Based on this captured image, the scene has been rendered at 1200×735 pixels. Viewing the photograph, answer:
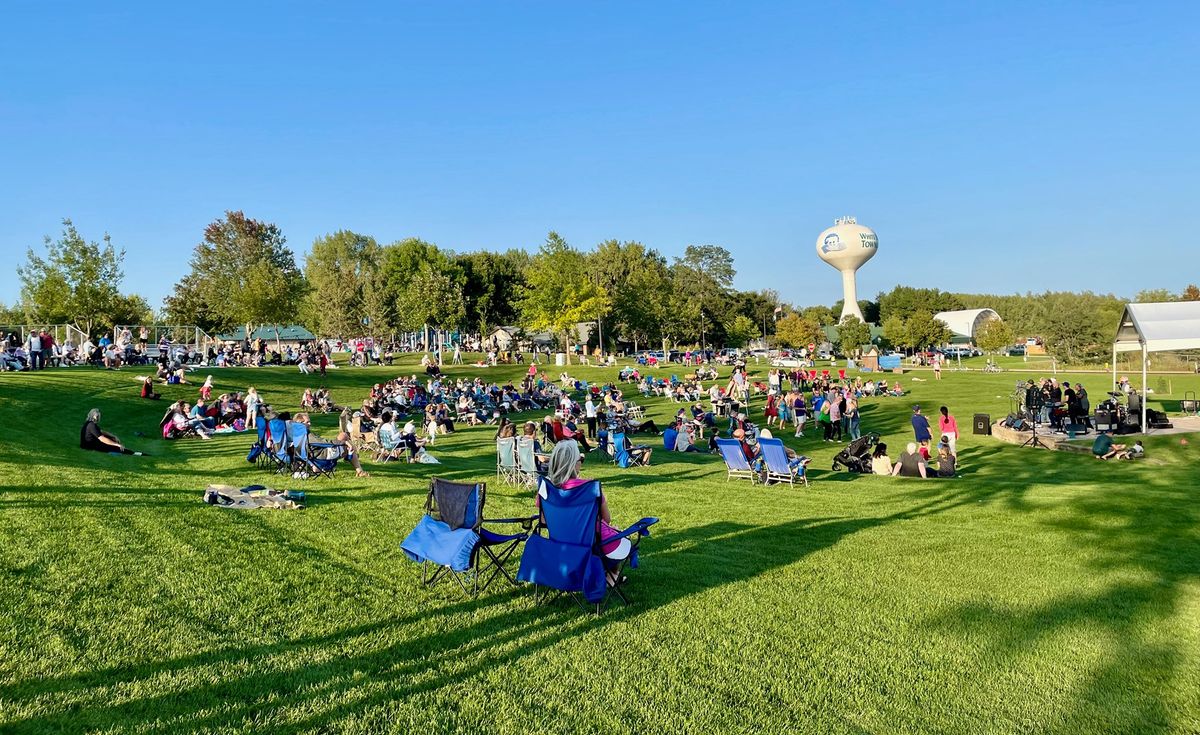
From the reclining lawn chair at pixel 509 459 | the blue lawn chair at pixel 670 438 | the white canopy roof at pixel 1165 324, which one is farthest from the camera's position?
the white canopy roof at pixel 1165 324

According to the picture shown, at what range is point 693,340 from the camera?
8556 cm

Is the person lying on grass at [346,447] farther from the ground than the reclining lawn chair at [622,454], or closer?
farther from the ground

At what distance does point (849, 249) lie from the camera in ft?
319

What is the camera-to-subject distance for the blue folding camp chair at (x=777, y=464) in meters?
13.2

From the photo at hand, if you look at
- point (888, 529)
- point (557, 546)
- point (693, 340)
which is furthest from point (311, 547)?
point (693, 340)

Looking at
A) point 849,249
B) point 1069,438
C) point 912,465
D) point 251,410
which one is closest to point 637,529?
point 912,465

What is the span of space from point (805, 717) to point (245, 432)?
18696mm

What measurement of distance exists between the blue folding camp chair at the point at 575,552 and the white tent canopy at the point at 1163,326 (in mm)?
19557

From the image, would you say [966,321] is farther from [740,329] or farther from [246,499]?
[246,499]

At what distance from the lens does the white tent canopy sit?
19.5 metres

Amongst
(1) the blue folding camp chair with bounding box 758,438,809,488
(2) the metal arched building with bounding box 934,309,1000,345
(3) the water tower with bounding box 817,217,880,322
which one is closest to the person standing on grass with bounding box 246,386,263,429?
(1) the blue folding camp chair with bounding box 758,438,809,488

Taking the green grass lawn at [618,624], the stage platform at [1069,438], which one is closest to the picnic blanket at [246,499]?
the green grass lawn at [618,624]

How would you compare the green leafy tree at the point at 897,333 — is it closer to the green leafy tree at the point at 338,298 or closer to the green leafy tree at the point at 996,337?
the green leafy tree at the point at 996,337

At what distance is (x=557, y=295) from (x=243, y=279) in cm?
2367
